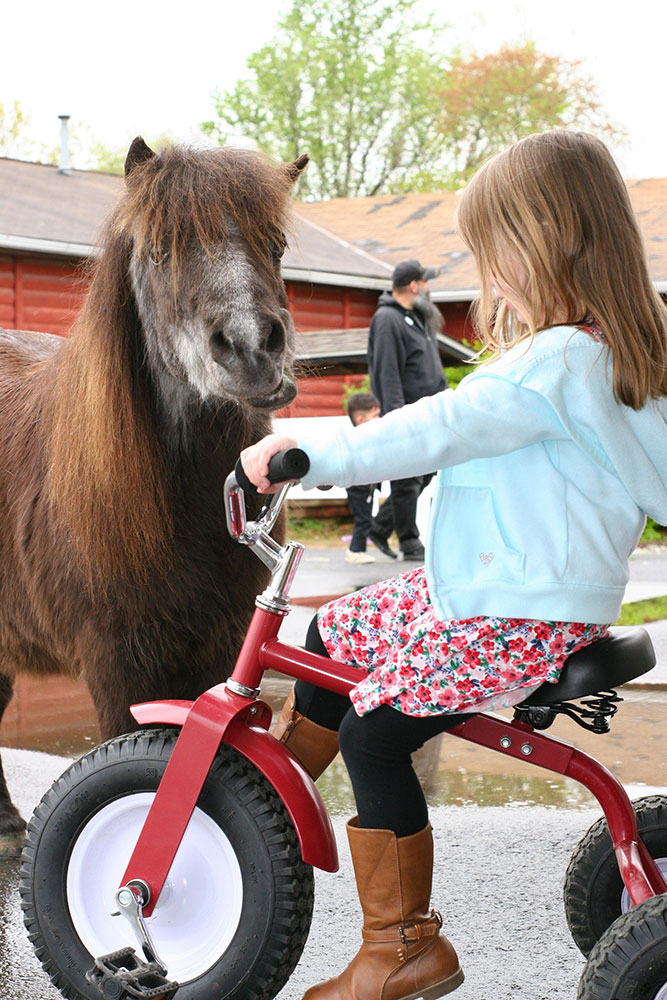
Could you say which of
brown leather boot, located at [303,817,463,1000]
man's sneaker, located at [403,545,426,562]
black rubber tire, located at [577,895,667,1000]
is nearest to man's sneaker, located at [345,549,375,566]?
man's sneaker, located at [403,545,426,562]

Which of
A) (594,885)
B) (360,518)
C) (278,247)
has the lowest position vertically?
(360,518)

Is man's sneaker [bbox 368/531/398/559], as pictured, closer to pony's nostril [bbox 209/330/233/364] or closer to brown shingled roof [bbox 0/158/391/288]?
brown shingled roof [bbox 0/158/391/288]

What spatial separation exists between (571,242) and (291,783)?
3.79 ft

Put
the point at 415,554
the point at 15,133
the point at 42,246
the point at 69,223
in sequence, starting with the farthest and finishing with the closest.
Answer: the point at 15,133 → the point at 69,223 → the point at 42,246 → the point at 415,554

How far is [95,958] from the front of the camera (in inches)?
85.3

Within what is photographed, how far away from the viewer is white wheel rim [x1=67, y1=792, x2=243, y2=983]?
215 cm

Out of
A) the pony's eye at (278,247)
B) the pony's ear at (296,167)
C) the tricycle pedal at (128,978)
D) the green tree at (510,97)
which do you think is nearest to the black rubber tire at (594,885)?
the tricycle pedal at (128,978)

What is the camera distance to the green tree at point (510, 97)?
35.6 m

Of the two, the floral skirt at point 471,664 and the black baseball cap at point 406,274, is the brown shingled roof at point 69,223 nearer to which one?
the black baseball cap at point 406,274

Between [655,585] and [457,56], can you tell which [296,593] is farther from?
[457,56]

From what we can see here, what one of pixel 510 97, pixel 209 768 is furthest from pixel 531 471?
pixel 510 97

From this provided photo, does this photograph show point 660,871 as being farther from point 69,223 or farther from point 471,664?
point 69,223

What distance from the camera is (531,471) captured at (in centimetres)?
201

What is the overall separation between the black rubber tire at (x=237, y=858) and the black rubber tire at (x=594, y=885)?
62 centimetres
